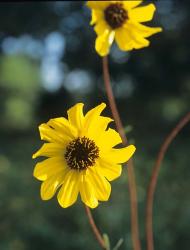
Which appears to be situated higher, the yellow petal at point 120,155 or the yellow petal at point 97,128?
the yellow petal at point 97,128

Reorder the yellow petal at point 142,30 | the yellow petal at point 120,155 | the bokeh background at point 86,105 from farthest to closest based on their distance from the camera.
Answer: the bokeh background at point 86,105, the yellow petal at point 142,30, the yellow petal at point 120,155

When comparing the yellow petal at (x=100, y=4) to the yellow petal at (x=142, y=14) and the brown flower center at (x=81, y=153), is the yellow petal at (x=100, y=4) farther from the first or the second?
the brown flower center at (x=81, y=153)

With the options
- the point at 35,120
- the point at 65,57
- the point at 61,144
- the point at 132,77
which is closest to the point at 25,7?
the point at 65,57

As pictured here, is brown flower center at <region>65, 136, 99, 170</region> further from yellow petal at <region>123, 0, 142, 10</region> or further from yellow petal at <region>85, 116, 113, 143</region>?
yellow petal at <region>123, 0, 142, 10</region>

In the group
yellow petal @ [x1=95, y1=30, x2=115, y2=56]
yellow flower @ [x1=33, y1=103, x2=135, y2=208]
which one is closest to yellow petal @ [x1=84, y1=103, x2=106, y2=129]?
yellow flower @ [x1=33, y1=103, x2=135, y2=208]

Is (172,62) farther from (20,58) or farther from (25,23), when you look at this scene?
(20,58)

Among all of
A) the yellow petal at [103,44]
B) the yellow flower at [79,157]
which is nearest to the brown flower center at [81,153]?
the yellow flower at [79,157]

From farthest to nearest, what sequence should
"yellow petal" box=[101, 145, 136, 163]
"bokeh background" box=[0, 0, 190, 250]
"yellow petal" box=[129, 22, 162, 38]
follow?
"bokeh background" box=[0, 0, 190, 250] < "yellow petal" box=[129, 22, 162, 38] < "yellow petal" box=[101, 145, 136, 163]

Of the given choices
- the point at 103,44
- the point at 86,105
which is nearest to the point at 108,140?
the point at 103,44
